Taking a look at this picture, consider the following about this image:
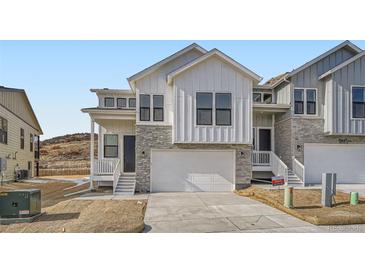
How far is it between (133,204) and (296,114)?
10057 mm

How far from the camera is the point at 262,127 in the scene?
49.6 feet

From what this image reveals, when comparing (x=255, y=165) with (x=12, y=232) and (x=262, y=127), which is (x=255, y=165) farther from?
(x=12, y=232)

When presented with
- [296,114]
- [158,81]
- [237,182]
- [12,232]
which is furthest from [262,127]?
[12,232]

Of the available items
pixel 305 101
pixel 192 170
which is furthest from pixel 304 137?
pixel 192 170

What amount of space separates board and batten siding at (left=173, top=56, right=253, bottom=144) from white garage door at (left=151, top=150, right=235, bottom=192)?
1.10m

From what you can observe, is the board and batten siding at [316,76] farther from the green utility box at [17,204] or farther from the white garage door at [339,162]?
the green utility box at [17,204]

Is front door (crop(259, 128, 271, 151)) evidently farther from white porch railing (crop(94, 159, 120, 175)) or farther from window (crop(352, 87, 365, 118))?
white porch railing (crop(94, 159, 120, 175))

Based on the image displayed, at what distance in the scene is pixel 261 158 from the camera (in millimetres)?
14297

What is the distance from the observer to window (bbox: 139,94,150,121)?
491 inches

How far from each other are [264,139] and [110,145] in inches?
367

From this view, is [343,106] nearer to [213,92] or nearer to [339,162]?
[339,162]

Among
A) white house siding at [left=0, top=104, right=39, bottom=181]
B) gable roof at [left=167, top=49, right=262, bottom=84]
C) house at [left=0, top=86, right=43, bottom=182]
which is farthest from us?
white house siding at [left=0, top=104, right=39, bottom=181]

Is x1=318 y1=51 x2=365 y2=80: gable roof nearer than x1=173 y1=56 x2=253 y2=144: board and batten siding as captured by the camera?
No

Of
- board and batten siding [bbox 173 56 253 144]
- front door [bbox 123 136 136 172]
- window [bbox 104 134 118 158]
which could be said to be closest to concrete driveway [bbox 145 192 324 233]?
board and batten siding [bbox 173 56 253 144]
